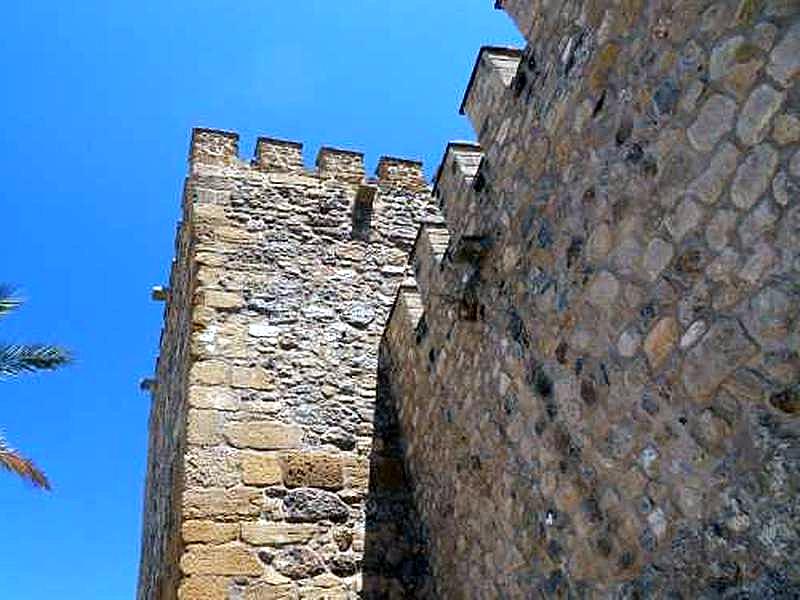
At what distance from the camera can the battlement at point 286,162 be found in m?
7.26

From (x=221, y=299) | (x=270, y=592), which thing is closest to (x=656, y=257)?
(x=270, y=592)

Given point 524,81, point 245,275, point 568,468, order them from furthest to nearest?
point 245,275 < point 524,81 < point 568,468

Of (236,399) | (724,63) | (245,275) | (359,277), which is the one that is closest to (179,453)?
(236,399)

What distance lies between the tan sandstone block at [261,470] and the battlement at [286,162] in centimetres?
261

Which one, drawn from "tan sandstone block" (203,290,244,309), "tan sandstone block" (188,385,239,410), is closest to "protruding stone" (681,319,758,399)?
"tan sandstone block" (188,385,239,410)

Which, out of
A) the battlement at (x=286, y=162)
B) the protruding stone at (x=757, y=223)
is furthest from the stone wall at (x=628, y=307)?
the battlement at (x=286, y=162)

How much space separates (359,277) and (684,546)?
4.50 m

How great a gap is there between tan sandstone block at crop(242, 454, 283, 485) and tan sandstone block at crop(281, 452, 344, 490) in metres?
0.06

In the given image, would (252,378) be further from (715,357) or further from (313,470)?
(715,357)

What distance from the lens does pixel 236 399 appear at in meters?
5.82

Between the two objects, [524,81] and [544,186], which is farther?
[524,81]

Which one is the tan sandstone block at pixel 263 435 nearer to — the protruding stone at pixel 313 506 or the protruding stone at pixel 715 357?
the protruding stone at pixel 313 506

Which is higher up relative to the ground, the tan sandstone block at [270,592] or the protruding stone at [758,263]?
the tan sandstone block at [270,592]

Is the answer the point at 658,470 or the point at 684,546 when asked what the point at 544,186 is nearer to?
the point at 658,470
